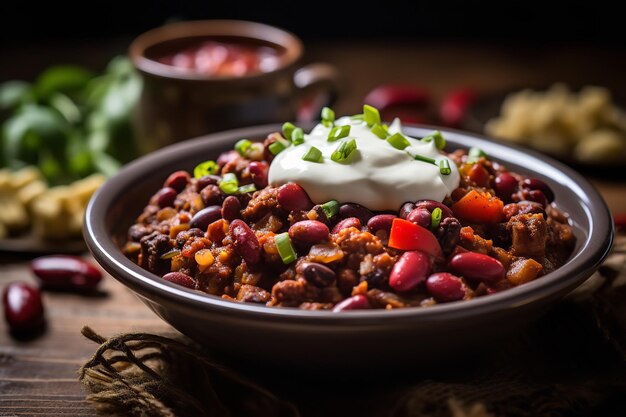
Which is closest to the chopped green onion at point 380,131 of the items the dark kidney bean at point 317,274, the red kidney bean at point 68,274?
the dark kidney bean at point 317,274

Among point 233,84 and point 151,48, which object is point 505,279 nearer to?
point 233,84

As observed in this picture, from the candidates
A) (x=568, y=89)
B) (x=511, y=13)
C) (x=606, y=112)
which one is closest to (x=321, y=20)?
(x=511, y=13)

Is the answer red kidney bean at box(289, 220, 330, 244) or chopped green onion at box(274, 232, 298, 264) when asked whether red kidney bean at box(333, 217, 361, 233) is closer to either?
red kidney bean at box(289, 220, 330, 244)

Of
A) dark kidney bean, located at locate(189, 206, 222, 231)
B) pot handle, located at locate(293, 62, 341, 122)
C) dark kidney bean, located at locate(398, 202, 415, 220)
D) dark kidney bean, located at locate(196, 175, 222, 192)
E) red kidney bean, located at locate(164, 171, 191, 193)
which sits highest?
dark kidney bean, located at locate(398, 202, 415, 220)

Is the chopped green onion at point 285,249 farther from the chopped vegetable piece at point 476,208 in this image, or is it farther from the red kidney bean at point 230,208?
the chopped vegetable piece at point 476,208

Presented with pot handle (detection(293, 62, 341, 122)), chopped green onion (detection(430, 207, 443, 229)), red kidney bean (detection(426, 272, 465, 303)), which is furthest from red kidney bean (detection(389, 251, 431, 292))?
pot handle (detection(293, 62, 341, 122))
